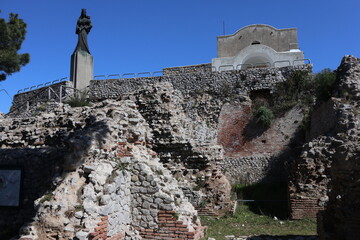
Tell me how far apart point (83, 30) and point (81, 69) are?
3283mm

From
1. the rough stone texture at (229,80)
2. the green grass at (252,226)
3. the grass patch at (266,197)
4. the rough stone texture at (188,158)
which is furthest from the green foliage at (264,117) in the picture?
the green grass at (252,226)

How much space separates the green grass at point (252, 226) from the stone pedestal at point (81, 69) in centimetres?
1593

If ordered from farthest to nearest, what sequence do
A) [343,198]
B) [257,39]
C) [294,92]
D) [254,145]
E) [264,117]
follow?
[257,39] < [294,92] < [264,117] < [254,145] < [343,198]

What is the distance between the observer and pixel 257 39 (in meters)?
25.9

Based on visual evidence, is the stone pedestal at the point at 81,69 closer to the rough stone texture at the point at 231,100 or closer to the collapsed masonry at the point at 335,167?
the rough stone texture at the point at 231,100

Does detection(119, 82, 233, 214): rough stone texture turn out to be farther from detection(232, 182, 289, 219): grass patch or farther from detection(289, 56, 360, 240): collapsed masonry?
detection(289, 56, 360, 240): collapsed masonry

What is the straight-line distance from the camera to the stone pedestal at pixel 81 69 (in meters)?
22.9

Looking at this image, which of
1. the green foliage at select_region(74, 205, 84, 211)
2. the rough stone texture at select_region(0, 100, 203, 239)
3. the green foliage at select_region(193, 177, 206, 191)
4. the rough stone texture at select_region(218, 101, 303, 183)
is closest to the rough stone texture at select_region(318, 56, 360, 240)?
the rough stone texture at select_region(0, 100, 203, 239)

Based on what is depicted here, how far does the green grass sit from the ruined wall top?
17.6m

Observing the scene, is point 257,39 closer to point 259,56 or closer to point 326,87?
point 259,56

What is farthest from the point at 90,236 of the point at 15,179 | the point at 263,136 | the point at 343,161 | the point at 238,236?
the point at 263,136

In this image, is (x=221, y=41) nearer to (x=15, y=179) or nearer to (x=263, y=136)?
(x=263, y=136)

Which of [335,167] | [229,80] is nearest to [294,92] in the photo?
[229,80]

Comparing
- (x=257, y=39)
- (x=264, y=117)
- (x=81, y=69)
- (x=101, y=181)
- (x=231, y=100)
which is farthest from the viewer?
(x=257, y=39)
